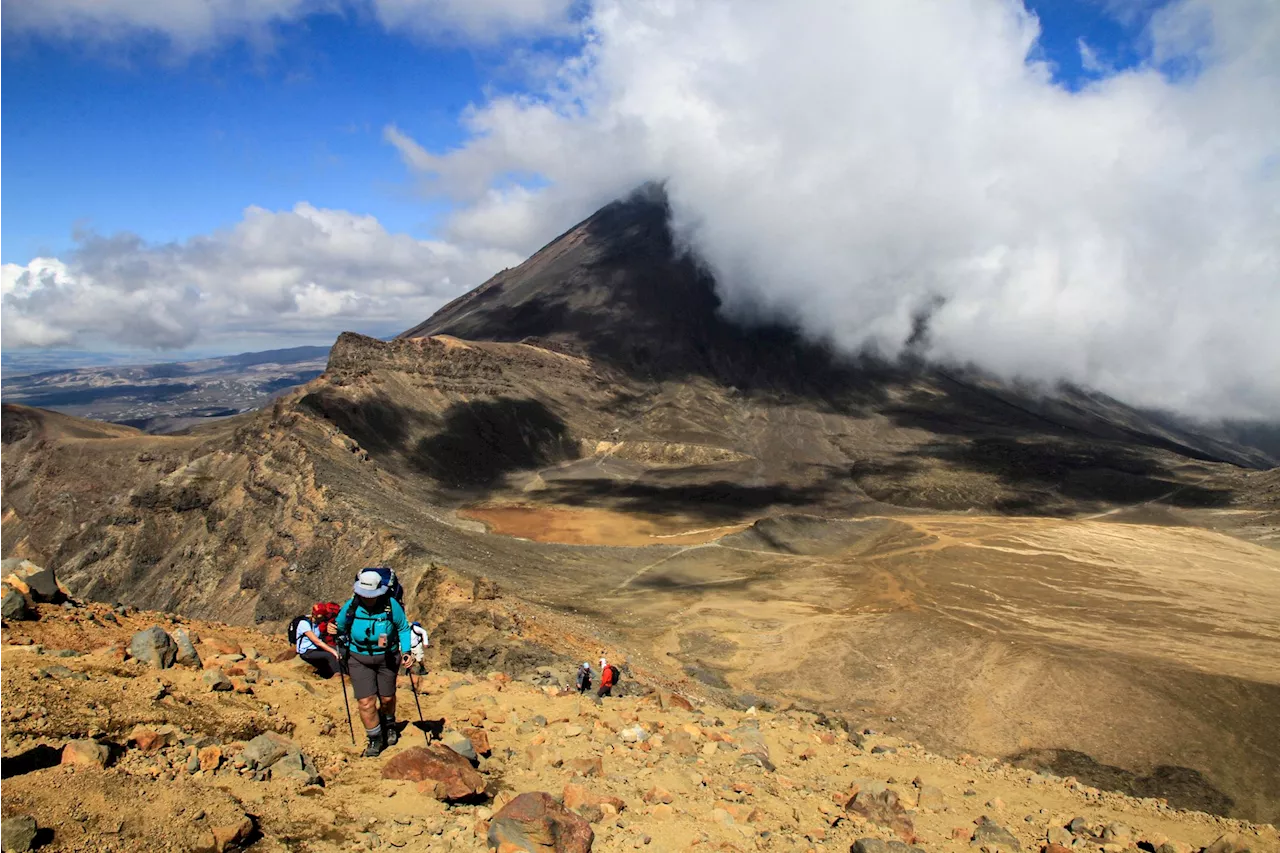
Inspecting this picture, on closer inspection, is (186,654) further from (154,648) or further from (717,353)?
(717,353)

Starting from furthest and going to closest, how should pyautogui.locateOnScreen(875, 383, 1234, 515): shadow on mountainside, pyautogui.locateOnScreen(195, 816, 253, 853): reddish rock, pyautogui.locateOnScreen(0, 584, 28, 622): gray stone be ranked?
pyautogui.locateOnScreen(875, 383, 1234, 515): shadow on mountainside → pyautogui.locateOnScreen(0, 584, 28, 622): gray stone → pyautogui.locateOnScreen(195, 816, 253, 853): reddish rock

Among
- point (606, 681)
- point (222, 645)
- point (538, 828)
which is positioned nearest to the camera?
point (538, 828)

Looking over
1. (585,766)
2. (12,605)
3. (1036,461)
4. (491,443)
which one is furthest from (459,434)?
(585,766)

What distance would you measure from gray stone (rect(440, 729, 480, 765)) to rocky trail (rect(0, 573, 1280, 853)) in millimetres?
32

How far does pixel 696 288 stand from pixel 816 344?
31.5 metres

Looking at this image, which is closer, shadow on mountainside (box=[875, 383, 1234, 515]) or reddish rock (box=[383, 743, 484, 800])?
reddish rock (box=[383, 743, 484, 800])

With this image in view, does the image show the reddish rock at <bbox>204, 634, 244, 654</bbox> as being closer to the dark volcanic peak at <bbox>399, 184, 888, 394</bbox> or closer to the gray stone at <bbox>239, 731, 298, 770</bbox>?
the gray stone at <bbox>239, 731, 298, 770</bbox>

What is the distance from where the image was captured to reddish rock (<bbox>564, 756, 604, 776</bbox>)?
7434 millimetres

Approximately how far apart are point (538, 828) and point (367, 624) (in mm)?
2916

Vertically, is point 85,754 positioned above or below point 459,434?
above

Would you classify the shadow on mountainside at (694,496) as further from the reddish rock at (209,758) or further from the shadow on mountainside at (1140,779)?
the reddish rock at (209,758)

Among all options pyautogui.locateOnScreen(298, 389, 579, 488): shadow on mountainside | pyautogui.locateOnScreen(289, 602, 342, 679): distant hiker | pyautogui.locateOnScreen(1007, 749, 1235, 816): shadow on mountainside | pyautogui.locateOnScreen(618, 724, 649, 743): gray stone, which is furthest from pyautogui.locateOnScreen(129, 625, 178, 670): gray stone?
pyautogui.locateOnScreen(298, 389, 579, 488): shadow on mountainside

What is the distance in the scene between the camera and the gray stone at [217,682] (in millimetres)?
7652

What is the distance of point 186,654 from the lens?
8633 mm
